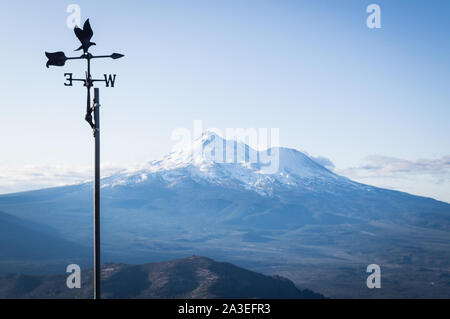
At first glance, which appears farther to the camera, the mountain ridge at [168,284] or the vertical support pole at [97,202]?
the mountain ridge at [168,284]

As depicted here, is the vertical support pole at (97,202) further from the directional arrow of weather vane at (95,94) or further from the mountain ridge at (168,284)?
the mountain ridge at (168,284)

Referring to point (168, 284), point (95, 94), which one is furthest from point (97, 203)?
point (168, 284)

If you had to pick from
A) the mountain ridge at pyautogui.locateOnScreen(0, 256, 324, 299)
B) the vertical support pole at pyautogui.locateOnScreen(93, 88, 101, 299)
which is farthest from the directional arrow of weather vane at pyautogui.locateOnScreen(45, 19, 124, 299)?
the mountain ridge at pyautogui.locateOnScreen(0, 256, 324, 299)

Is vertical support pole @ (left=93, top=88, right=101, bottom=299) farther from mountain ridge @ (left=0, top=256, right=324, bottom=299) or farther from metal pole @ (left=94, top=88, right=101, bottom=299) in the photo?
mountain ridge @ (left=0, top=256, right=324, bottom=299)

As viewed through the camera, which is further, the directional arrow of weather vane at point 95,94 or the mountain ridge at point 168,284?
the mountain ridge at point 168,284

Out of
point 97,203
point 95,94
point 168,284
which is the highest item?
point 95,94

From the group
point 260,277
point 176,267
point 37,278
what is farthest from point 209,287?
point 37,278

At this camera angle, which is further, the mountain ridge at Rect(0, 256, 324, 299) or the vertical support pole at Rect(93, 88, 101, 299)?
the mountain ridge at Rect(0, 256, 324, 299)

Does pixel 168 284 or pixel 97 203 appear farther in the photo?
pixel 168 284

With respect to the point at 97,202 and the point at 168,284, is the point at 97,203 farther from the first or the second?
the point at 168,284

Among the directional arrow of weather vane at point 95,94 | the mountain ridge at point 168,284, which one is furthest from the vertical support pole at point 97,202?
the mountain ridge at point 168,284

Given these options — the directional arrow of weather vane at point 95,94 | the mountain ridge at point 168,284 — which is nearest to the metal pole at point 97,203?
the directional arrow of weather vane at point 95,94

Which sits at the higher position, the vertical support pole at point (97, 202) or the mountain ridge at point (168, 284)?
the vertical support pole at point (97, 202)
